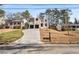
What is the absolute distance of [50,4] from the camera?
12.5 meters

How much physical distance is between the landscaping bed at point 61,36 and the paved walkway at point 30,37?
0.13 metres

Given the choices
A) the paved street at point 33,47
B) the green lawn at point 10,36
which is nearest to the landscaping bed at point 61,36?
the paved street at point 33,47

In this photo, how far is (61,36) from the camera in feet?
41.6

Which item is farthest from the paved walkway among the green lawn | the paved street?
the green lawn

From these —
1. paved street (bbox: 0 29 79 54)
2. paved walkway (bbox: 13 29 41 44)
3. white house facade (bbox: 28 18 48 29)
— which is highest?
white house facade (bbox: 28 18 48 29)

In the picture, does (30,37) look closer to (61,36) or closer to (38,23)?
(38,23)

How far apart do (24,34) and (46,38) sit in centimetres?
55

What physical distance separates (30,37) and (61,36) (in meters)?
0.77

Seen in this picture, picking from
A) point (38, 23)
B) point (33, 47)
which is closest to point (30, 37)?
point (33, 47)

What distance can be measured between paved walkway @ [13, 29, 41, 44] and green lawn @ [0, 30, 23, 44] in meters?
0.11

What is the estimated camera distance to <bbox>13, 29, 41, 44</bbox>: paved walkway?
1260 cm

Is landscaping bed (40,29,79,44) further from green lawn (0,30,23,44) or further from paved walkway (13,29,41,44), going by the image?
green lawn (0,30,23,44)

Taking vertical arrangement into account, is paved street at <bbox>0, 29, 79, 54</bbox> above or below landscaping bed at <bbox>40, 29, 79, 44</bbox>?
below
